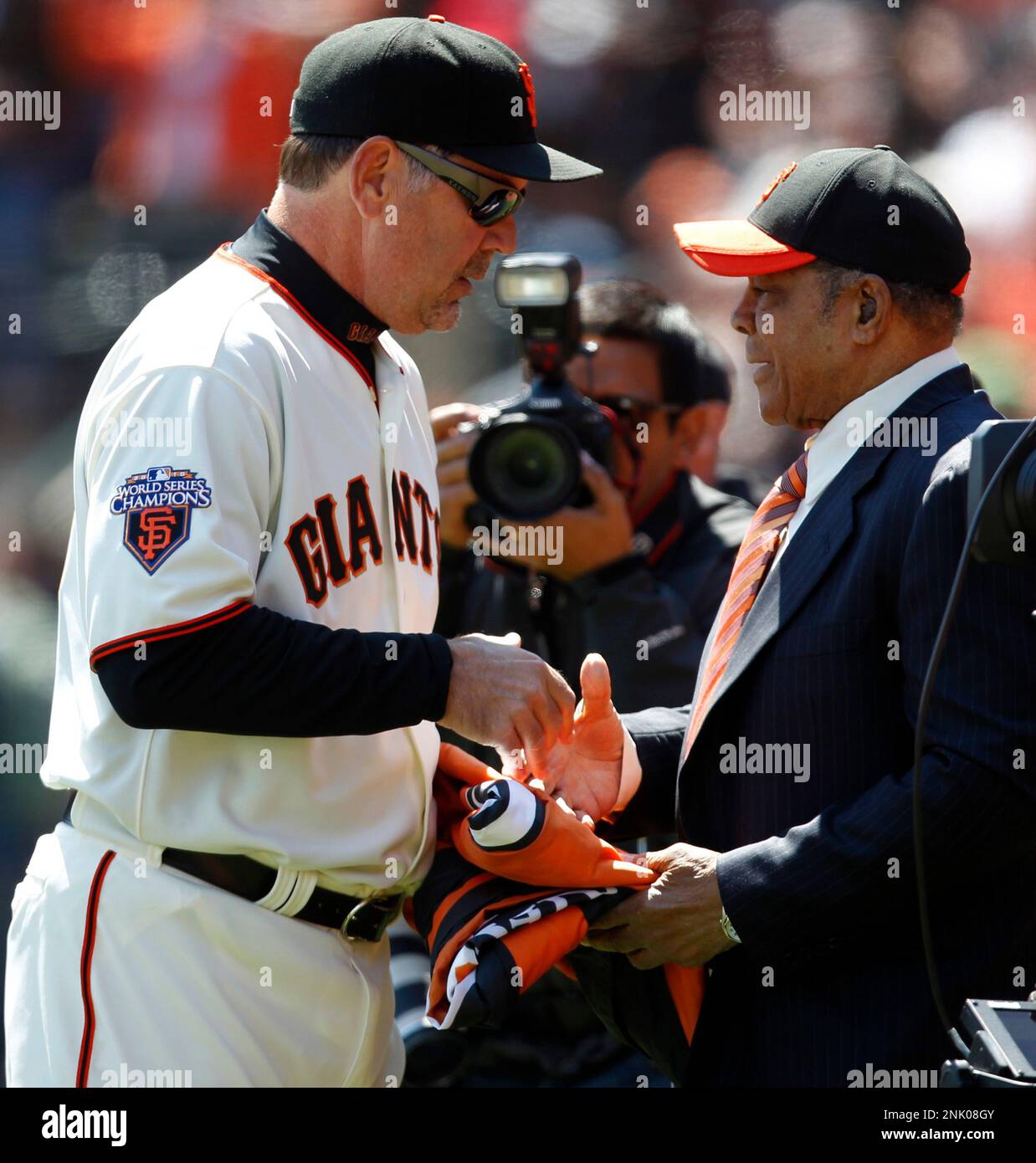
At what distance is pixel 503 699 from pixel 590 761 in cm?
40

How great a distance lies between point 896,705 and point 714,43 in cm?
311

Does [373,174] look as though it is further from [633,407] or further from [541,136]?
[541,136]

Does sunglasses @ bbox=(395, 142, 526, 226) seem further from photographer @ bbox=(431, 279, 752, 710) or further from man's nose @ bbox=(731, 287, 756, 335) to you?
photographer @ bbox=(431, 279, 752, 710)

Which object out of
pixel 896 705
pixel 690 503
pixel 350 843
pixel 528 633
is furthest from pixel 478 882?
pixel 690 503

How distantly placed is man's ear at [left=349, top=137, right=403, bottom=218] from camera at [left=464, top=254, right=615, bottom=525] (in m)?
1.00

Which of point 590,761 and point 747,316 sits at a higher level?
point 747,316

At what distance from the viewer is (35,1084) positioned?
1.83 meters

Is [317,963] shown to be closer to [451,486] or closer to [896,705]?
[896,705]

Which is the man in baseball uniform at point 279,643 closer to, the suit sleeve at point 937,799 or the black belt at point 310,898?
the black belt at point 310,898

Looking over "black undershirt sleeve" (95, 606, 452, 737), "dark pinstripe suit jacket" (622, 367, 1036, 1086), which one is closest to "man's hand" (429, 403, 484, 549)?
"dark pinstripe suit jacket" (622, 367, 1036, 1086)

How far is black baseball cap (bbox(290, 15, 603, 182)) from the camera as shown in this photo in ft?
6.24

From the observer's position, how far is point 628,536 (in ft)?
10.2

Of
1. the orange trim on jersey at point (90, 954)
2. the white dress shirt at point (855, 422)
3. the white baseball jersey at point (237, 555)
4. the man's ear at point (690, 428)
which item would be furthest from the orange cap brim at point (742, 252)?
the man's ear at point (690, 428)

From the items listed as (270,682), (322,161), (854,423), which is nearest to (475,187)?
(322,161)
